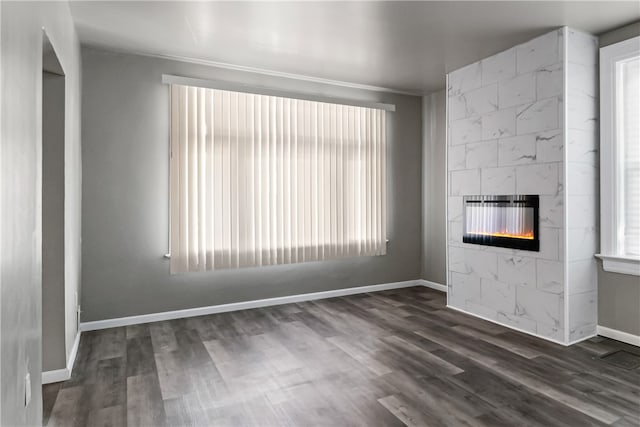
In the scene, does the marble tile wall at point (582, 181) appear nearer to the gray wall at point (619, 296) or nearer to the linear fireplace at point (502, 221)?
the gray wall at point (619, 296)

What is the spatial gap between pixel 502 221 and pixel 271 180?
96.7 inches

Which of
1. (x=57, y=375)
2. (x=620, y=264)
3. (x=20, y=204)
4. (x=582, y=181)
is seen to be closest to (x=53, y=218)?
(x=57, y=375)

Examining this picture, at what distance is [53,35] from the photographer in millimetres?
2396

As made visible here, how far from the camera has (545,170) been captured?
359 centimetres

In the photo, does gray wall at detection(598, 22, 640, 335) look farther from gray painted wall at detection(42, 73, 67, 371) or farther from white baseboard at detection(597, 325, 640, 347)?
gray painted wall at detection(42, 73, 67, 371)

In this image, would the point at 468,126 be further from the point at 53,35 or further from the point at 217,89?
the point at 53,35

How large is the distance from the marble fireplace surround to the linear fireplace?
0.21 ft

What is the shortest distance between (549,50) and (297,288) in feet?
11.5

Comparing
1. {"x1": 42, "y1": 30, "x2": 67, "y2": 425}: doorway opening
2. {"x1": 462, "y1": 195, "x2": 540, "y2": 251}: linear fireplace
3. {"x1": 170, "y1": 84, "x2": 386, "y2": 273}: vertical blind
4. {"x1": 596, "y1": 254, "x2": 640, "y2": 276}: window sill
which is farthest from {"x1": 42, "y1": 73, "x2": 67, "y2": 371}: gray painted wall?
{"x1": 596, "y1": 254, "x2": 640, "y2": 276}: window sill

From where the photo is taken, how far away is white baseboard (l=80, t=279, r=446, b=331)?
3.97 meters

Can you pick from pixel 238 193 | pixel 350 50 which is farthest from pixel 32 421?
pixel 350 50

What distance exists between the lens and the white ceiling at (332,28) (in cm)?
311

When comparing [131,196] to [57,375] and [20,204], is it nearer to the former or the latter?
[57,375]

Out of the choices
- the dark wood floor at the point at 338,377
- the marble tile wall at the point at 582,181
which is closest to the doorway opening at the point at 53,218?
the dark wood floor at the point at 338,377
